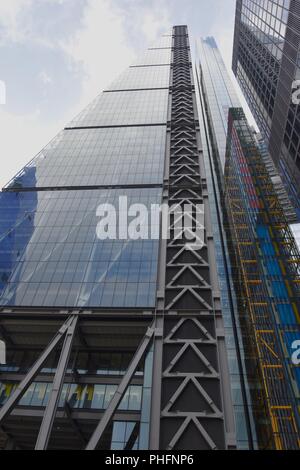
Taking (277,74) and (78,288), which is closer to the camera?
(78,288)

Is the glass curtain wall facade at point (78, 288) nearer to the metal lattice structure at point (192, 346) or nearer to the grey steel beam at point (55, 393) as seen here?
the metal lattice structure at point (192, 346)

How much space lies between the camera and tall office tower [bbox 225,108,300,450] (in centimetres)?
3297

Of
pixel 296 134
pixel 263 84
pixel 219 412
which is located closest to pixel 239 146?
pixel 263 84

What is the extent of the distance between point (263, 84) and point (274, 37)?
24.3 ft

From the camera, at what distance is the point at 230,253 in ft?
179

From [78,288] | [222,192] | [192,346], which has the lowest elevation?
[192,346]

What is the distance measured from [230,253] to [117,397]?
37576mm

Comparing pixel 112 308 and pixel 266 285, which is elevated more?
pixel 266 285

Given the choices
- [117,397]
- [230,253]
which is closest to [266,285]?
[230,253]

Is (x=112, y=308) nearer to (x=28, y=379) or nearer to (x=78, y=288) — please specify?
(x=78, y=288)

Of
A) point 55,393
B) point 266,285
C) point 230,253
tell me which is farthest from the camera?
point 230,253

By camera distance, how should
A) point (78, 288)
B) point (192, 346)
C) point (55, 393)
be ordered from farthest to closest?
point (78, 288) → point (192, 346) → point (55, 393)

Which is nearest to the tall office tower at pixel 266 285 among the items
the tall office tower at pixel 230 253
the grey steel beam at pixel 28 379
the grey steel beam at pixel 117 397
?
the tall office tower at pixel 230 253

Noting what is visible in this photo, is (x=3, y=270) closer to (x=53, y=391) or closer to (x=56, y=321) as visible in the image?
(x=56, y=321)
